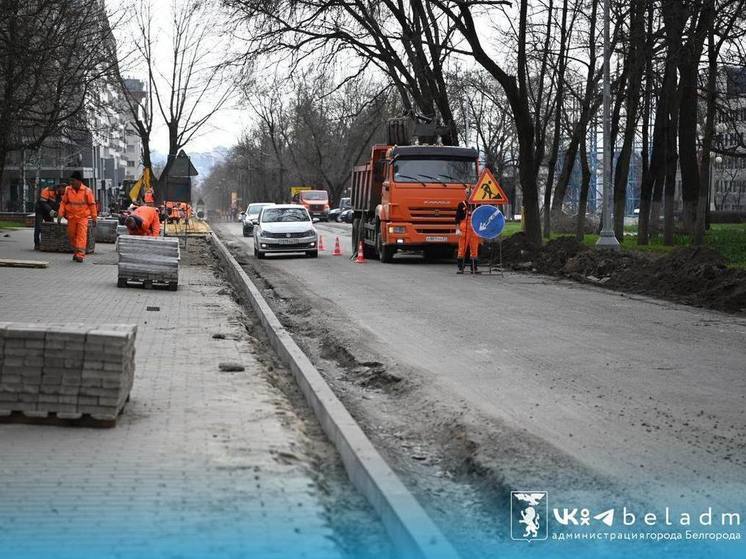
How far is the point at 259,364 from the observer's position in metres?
11.1

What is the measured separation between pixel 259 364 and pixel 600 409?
3.72 metres

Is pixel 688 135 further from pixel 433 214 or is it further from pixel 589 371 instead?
pixel 589 371

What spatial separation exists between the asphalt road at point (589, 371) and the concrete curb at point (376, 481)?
3.08 ft

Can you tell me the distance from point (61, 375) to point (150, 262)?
1235cm

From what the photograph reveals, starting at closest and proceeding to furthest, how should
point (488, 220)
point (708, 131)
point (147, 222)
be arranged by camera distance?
point (147, 222) → point (488, 220) → point (708, 131)

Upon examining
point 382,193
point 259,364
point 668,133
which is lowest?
point 259,364

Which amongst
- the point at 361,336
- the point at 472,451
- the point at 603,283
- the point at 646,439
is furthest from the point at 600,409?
the point at 603,283

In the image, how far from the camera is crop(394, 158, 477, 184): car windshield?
30.7 meters

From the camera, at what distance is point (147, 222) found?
68.6 ft

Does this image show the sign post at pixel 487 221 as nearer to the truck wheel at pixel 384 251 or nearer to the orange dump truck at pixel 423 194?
the orange dump truck at pixel 423 194

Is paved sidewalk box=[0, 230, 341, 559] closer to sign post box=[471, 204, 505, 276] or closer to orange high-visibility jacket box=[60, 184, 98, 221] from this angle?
sign post box=[471, 204, 505, 276]

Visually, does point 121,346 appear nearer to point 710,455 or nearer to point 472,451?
point 472,451

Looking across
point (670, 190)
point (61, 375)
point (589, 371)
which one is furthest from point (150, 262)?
point (670, 190)

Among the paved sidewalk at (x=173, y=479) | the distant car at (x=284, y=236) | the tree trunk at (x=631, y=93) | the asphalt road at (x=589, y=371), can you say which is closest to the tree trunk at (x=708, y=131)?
the tree trunk at (x=631, y=93)
